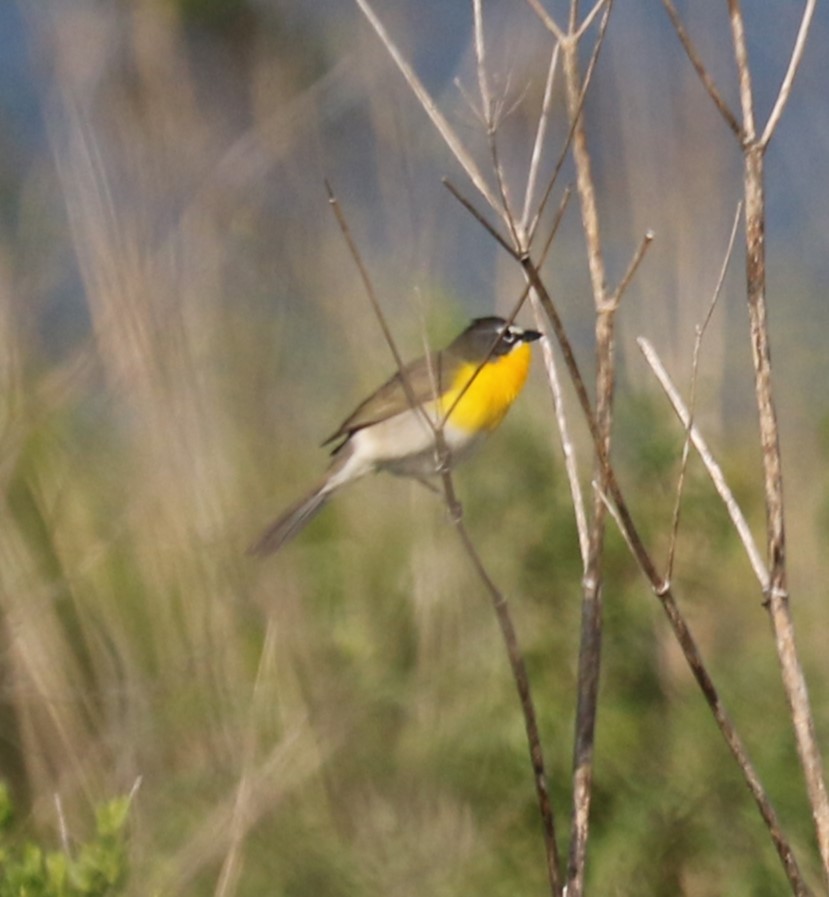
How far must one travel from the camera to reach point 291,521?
3.23m

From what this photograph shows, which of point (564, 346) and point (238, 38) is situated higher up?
point (238, 38)

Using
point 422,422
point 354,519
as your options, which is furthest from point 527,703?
point 354,519

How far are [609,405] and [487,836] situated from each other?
1.53 m

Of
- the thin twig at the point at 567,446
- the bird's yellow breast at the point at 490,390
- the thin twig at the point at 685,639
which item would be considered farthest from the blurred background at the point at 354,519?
the thin twig at the point at 685,639

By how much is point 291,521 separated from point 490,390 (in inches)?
18.0

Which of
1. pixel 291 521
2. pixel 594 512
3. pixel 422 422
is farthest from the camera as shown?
pixel 291 521

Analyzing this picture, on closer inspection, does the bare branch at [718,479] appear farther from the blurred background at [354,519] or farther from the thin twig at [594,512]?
the blurred background at [354,519]

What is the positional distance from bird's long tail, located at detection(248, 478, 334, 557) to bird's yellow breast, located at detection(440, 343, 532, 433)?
0.30 metres

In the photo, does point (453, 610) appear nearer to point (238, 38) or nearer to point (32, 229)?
point (32, 229)

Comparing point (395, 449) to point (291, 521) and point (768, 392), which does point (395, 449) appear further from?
point (768, 392)

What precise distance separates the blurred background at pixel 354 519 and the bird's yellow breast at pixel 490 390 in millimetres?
54

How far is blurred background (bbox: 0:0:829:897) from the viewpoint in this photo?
2816 mm

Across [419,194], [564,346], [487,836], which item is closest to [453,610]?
[487,836]

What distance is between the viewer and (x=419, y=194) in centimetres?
368
